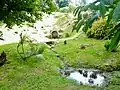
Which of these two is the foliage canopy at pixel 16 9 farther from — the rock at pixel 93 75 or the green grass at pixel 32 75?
the rock at pixel 93 75

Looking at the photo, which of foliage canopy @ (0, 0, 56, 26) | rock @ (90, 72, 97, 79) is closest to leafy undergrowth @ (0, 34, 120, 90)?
rock @ (90, 72, 97, 79)

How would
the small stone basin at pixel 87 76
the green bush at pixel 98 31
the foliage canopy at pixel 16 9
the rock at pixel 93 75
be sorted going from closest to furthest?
1. the small stone basin at pixel 87 76
2. the rock at pixel 93 75
3. the foliage canopy at pixel 16 9
4. the green bush at pixel 98 31

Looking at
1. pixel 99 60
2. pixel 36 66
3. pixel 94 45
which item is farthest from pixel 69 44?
pixel 36 66

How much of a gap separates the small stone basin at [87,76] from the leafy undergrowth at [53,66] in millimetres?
376

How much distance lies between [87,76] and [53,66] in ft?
5.85

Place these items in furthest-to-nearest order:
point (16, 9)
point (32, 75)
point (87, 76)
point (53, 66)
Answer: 1. point (53, 66)
2. point (16, 9)
3. point (87, 76)
4. point (32, 75)

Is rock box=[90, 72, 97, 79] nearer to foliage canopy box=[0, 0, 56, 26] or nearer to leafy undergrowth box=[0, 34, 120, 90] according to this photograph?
leafy undergrowth box=[0, 34, 120, 90]

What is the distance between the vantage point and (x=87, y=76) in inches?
474

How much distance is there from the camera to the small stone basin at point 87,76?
11.0 metres

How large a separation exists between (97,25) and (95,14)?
1634cm

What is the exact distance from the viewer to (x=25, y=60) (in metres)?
13.3

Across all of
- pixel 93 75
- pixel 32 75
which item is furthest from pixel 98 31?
pixel 32 75

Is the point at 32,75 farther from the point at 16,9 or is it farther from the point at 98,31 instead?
the point at 98,31

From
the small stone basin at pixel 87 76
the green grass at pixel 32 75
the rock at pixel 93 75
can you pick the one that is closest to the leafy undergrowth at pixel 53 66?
the green grass at pixel 32 75
